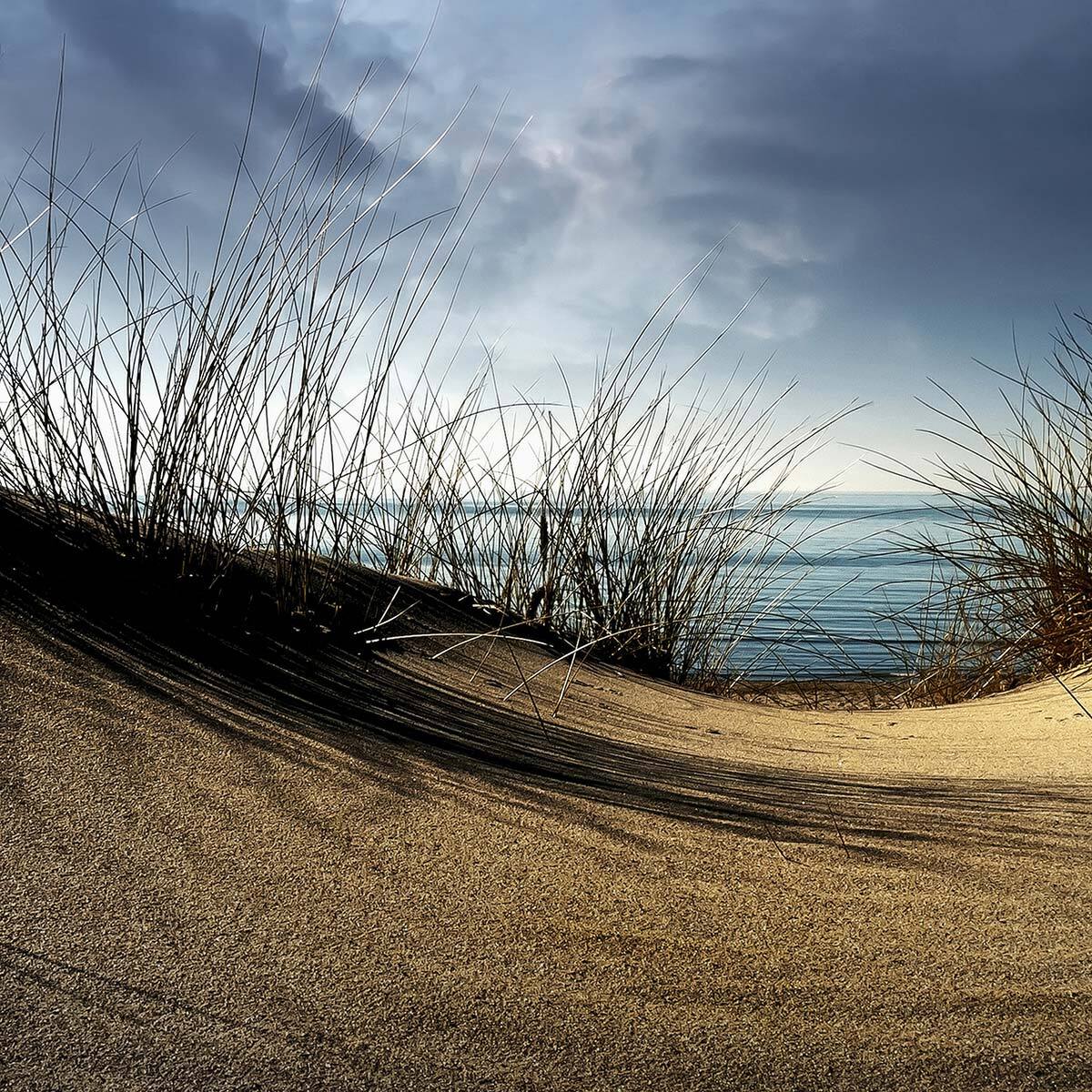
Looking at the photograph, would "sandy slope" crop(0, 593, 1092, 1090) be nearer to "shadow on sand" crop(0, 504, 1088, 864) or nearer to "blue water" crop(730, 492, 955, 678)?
"shadow on sand" crop(0, 504, 1088, 864)

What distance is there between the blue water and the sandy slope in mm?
1158

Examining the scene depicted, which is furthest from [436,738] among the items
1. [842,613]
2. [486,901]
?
[842,613]

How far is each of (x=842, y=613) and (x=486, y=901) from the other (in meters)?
4.95

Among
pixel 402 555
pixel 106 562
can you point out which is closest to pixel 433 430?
pixel 402 555

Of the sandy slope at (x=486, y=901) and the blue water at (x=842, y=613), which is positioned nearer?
the sandy slope at (x=486, y=901)

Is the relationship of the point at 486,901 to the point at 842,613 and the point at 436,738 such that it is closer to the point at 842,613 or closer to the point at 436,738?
the point at 436,738

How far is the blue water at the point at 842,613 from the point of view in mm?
2496

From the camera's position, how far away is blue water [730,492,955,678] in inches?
98.3

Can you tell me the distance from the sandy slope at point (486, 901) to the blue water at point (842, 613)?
1158 mm

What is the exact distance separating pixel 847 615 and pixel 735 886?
477cm

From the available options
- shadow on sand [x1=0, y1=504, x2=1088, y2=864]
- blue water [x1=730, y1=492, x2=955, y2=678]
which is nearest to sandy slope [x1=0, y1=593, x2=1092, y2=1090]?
shadow on sand [x1=0, y1=504, x2=1088, y2=864]

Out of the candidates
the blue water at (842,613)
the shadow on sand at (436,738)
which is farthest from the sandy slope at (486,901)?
the blue water at (842,613)

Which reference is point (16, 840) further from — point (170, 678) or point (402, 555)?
point (402, 555)

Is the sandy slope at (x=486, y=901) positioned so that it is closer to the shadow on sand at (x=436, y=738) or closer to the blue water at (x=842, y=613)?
the shadow on sand at (x=436, y=738)
